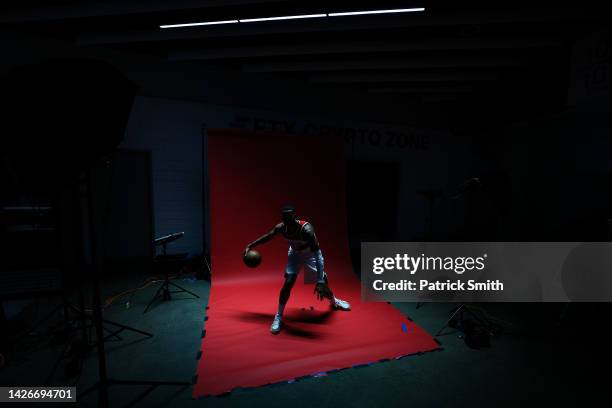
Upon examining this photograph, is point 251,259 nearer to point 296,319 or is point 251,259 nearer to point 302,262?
point 302,262

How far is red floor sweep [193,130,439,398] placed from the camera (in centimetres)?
313

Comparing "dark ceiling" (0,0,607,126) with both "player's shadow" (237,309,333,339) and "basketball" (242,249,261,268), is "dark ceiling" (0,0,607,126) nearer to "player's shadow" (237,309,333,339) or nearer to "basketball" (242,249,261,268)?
"basketball" (242,249,261,268)

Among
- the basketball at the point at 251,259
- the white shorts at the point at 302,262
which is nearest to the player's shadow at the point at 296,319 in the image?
the white shorts at the point at 302,262

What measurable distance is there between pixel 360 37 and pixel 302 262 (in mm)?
3850

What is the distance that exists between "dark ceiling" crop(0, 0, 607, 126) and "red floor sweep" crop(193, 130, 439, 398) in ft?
5.39

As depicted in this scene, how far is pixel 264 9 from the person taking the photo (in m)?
4.23

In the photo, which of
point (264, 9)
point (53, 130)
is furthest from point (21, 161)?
point (264, 9)

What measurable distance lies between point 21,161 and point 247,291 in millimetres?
3789

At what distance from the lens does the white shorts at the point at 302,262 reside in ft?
13.1

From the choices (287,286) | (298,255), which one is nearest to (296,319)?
(287,286)

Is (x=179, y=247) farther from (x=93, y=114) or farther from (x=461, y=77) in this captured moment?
(x=461, y=77)

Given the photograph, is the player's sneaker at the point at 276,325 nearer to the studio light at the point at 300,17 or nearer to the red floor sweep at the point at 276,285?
the red floor sweep at the point at 276,285

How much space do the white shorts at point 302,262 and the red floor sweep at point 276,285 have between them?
67cm

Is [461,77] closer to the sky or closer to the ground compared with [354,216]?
closer to the sky
